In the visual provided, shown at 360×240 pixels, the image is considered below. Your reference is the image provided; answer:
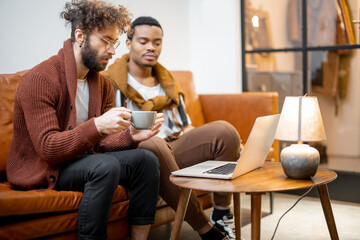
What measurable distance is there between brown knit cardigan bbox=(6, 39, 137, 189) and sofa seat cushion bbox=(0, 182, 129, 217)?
0.09m

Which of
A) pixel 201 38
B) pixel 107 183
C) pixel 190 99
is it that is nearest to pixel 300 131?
pixel 107 183

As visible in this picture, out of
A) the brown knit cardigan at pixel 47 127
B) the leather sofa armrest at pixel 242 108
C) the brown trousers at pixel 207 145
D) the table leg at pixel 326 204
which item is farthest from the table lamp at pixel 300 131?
the leather sofa armrest at pixel 242 108

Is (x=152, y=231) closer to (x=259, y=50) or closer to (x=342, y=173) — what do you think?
(x=342, y=173)

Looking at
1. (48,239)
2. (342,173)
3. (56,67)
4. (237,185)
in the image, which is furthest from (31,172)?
(342,173)

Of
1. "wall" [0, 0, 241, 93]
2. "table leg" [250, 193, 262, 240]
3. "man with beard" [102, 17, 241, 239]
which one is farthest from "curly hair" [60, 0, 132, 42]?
"wall" [0, 0, 241, 93]

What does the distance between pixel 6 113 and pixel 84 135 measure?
622mm

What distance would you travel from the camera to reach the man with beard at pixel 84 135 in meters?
1.69

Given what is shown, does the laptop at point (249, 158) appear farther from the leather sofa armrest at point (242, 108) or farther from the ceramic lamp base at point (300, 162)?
the leather sofa armrest at point (242, 108)

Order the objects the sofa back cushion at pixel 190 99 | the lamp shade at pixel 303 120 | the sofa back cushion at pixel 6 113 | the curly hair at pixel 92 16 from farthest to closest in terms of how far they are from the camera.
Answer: the sofa back cushion at pixel 190 99
the sofa back cushion at pixel 6 113
the curly hair at pixel 92 16
the lamp shade at pixel 303 120

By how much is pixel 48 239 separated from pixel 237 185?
70cm

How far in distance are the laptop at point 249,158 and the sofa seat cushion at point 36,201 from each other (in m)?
0.38

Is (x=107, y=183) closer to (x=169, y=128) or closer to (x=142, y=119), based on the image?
(x=142, y=119)

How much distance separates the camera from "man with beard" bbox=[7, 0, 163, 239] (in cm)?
169

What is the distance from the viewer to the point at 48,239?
168 centimetres
